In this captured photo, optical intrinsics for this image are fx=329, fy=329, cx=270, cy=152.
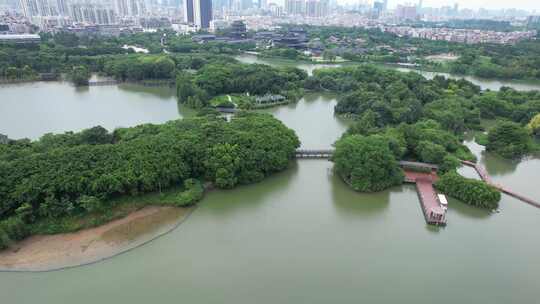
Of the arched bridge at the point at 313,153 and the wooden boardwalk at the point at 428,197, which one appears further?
the arched bridge at the point at 313,153

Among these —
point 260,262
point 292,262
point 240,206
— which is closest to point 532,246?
point 292,262

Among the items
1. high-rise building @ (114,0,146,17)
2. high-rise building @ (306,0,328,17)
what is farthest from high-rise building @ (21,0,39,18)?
high-rise building @ (306,0,328,17)

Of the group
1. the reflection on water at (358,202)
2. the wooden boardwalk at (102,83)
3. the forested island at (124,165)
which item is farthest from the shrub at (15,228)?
the wooden boardwalk at (102,83)

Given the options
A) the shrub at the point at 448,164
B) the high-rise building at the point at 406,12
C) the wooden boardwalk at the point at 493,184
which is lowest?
the wooden boardwalk at the point at 493,184

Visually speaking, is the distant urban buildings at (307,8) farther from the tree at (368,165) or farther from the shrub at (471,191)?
the shrub at (471,191)

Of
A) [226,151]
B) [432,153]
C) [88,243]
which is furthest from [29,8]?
[432,153]

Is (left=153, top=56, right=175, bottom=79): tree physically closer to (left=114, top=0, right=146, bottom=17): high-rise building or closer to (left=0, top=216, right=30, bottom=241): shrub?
(left=0, top=216, right=30, bottom=241): shrub

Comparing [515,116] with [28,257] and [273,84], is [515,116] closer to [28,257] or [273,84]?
[273,84]
